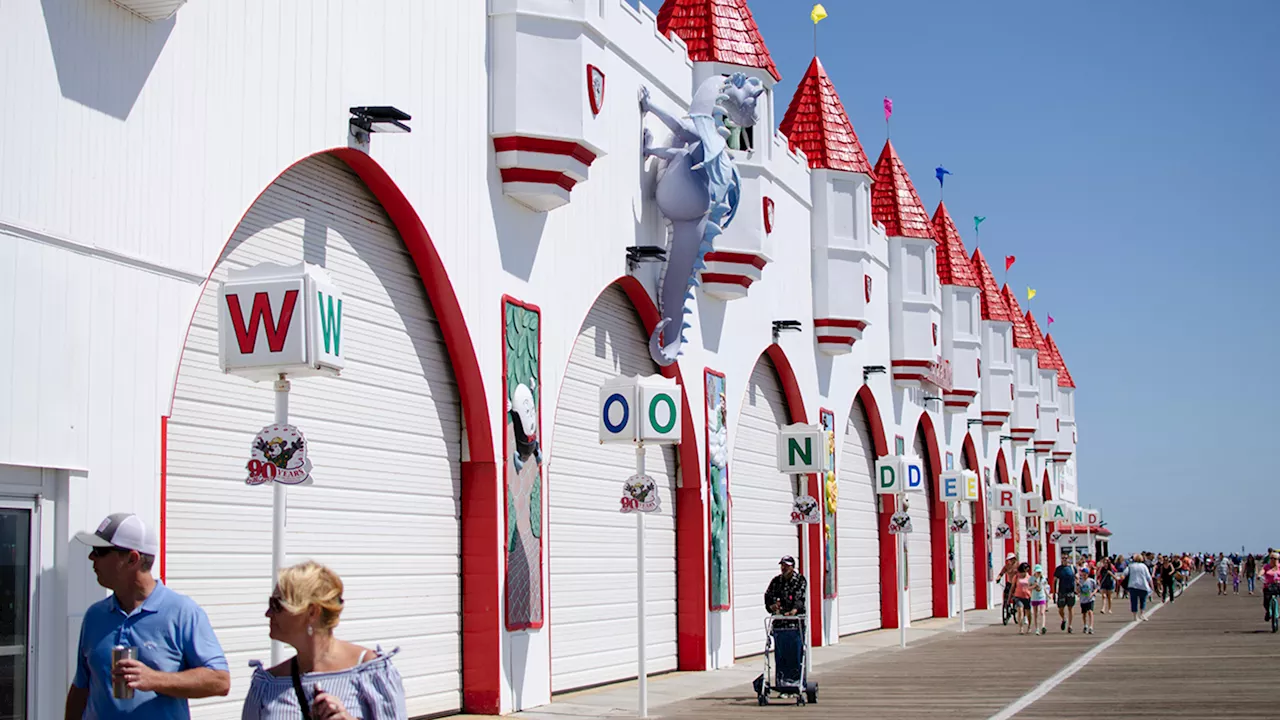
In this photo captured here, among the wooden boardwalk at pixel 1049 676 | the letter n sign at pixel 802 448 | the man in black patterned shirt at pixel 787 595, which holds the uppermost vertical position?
the letter n sign at pixel 802 448

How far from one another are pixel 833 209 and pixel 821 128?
175 centimetres

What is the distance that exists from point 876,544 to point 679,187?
16297 mm

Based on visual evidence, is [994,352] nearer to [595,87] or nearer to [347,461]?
[595,87]

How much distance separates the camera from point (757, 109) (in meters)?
23.3

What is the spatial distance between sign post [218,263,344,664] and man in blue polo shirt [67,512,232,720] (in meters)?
2.41

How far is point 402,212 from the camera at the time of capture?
14117 millimetres

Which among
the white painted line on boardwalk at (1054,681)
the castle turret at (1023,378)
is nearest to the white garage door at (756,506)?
the white painted line on boardwalk at (1054,681)

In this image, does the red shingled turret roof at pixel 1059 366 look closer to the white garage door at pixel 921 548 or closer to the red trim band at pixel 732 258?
the white garage door at pixel 921 548

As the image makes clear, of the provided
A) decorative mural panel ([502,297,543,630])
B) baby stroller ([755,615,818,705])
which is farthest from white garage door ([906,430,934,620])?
decorative mural panel ([502,297,543,630])

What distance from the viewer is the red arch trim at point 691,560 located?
2145 cm

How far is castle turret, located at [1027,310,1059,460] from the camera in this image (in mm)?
64250

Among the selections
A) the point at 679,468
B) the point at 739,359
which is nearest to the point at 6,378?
the point at 679,468

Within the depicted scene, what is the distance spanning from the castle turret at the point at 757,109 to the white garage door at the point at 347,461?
7648 mm

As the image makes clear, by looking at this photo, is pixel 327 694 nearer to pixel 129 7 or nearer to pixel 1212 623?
pixel 129 7
